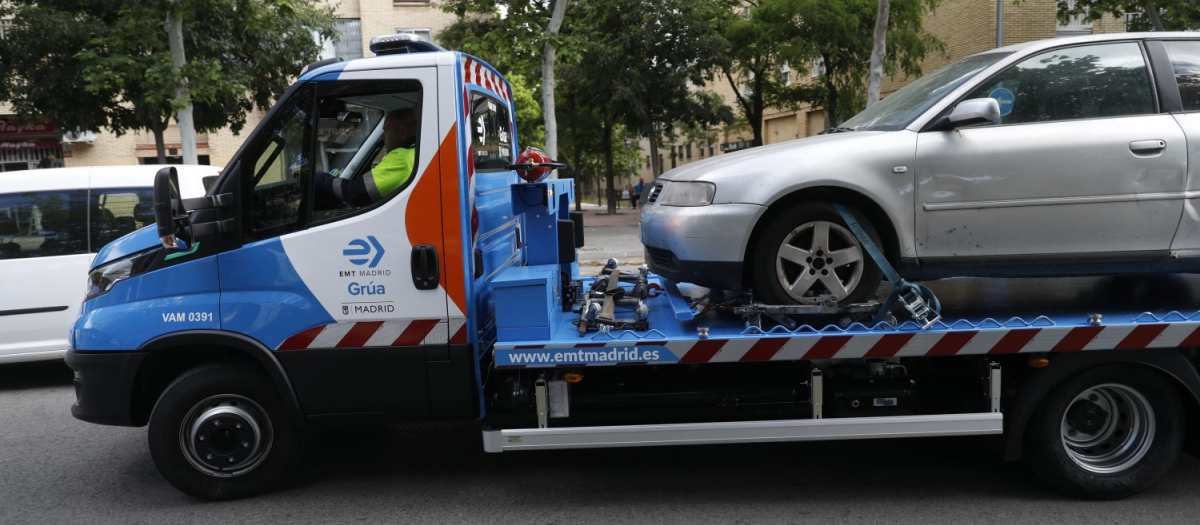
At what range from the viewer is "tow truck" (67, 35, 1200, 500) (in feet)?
12.3

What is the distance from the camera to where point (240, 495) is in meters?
4.12

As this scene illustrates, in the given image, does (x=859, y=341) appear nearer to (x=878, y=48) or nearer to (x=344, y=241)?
(x=344, y=241)

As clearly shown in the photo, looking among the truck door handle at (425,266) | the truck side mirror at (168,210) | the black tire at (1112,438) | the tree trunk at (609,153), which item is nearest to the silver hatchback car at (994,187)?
the black tire at (1112,438)

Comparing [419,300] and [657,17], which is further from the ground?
[657,17]

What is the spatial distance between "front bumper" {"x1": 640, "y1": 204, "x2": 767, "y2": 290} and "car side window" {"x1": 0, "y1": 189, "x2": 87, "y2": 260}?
5417mm

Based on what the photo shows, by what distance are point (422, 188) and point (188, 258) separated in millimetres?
1235

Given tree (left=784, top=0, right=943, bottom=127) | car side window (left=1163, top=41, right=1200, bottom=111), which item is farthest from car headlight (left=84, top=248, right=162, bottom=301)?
tree (left=784, top=0, right=943, bottom=127)

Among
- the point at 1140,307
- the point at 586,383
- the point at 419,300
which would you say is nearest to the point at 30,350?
the point at 419,300

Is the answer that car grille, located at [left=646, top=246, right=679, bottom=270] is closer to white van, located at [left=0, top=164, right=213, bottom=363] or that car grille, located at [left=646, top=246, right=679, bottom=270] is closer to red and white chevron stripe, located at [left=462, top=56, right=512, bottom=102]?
red and white chevron stripe, located at [left=462, top=56, right=512, bottom=102]

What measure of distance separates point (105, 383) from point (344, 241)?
1452 millimetres

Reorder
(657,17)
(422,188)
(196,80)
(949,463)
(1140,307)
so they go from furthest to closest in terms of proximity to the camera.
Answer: (657,17) < (196,80) < (949,463) < (1140,307) < (422,188)

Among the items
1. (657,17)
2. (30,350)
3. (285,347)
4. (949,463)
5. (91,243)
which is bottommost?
(949,463)

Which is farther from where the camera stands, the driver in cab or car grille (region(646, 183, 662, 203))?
car grille (region(646, 183, 662, 203))

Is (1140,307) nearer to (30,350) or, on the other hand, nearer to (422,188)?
(422,188)
